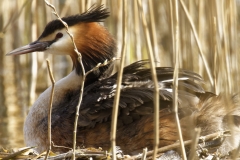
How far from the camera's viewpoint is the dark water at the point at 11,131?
6.47m

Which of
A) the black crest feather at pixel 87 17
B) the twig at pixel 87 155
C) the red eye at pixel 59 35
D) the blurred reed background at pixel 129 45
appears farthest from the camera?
the red eye at pixel 59 35

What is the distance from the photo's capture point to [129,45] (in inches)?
309

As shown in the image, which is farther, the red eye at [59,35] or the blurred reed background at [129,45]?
the red eye at [59,35]

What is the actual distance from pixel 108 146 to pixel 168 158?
66 cm

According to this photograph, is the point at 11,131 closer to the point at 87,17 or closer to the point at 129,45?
the point at 129,45

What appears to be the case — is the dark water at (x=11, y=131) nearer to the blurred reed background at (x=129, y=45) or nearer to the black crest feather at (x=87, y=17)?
the blurred reed background at (x=129, y=45)

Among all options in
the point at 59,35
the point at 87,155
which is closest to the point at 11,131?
the point at 59,35

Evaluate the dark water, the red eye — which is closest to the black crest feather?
the red eye

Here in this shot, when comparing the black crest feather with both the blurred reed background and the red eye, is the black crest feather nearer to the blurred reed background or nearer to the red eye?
the red eye

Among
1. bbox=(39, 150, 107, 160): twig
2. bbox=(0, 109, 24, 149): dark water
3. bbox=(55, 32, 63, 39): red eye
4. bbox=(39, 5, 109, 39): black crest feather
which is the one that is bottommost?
bbox=(0, 109, 24, 149): dark water

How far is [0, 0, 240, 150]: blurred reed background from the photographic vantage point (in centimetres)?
534

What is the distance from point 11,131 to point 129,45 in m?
1.99

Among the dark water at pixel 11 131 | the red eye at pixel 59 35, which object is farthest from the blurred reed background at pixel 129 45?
the red eye at pixel 59 35

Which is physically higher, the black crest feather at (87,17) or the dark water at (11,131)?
the black crest feather at (87,17)
